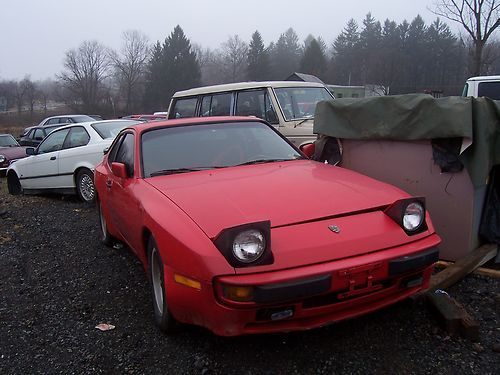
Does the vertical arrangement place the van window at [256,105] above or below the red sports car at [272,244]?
above

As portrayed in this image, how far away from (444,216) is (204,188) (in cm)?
215

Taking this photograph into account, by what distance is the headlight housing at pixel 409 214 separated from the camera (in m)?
2.80

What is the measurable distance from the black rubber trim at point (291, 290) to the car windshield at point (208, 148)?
158 cm

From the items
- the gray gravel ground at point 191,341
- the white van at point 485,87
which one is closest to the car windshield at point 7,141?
the gray gravel ground at point 191,341

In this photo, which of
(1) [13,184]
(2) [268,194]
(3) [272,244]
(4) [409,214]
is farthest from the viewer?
(1) [13,184]

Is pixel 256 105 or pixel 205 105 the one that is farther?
pixel 205 105

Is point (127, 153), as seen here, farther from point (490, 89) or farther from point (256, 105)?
point (490, 89)

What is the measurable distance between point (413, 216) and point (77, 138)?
22.1ft

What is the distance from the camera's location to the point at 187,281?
2.54m

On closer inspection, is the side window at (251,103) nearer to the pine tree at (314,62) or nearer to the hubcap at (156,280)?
the hubcap at (156,280)

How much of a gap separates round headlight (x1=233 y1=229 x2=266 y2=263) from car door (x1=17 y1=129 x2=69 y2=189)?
6679 mm

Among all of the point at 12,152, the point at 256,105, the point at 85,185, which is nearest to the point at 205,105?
the point at 256,105

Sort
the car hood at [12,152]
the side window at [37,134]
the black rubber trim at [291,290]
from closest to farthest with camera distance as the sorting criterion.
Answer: the black rubber trim at [291,290], the car hood at [12,152], the side window at [37,134]

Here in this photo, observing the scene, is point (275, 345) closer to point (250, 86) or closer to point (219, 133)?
point (219, 133)
